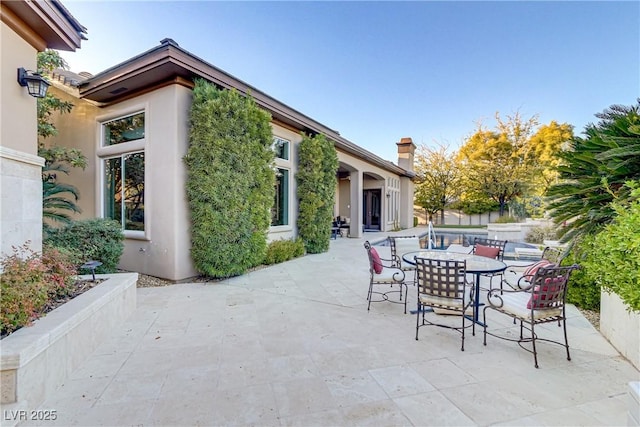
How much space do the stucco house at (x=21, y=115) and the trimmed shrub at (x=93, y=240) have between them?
1327 mm

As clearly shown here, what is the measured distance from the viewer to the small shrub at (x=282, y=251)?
814cm

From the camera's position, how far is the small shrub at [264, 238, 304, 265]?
814cm

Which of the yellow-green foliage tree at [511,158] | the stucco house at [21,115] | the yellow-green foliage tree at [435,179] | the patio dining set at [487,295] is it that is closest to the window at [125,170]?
the stucco house at [21,115]

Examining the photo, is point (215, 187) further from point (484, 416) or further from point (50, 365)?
point (484, 416)

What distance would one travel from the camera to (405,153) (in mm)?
20000

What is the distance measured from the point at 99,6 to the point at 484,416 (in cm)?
860

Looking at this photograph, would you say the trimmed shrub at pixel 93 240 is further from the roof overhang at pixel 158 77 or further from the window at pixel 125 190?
the roof overhang at pixel 158 77

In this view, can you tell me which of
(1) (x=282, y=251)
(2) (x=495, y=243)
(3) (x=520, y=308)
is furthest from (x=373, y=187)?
(3) (x=520, y=308)

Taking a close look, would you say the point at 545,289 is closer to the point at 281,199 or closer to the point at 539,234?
the point at 281,199

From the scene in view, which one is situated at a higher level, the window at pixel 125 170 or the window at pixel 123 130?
the window at pixel 123 130

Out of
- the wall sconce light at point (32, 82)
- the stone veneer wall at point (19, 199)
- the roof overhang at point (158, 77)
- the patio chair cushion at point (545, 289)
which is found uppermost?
the roof overhang at point (158, 77)

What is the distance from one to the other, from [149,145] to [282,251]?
4.23 meters

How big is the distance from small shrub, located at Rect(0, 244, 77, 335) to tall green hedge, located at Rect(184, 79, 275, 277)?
2.58m

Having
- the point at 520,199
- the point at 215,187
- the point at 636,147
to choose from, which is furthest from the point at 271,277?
the point at 520,199
